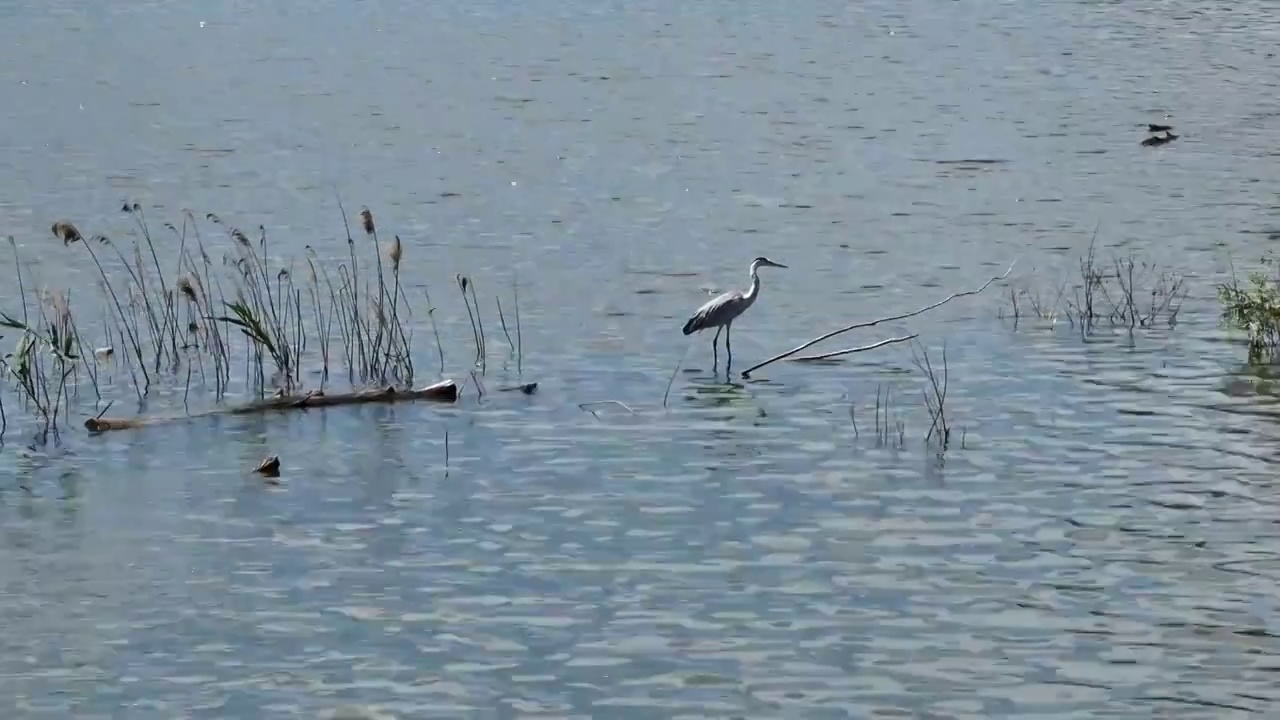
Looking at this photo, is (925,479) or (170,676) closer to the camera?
(170,676)

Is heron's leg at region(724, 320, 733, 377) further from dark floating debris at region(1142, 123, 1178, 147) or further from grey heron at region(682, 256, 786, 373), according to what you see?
dark floating debris at region(1142, 123, 1178, 147)

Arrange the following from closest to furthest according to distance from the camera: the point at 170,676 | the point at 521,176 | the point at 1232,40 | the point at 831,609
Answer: the point at 170,676 → the point at 831,609 → the point at 521,176 → the point at 1232,40

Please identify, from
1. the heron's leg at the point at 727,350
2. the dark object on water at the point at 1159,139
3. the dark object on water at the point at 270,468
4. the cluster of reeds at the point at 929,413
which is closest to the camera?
the dark object on water at the point at 270,468

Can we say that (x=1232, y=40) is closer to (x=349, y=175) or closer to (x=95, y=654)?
(x=349, y=175)

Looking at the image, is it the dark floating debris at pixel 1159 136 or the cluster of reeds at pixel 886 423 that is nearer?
the cluster of reeds at pixel 886 423

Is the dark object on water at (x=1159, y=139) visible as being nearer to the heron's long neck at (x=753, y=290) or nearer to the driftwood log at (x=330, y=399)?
the heron's long neck at (x=753, y=290)

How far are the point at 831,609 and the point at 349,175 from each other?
22216 millimetres

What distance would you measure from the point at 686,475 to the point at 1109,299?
24.6ft

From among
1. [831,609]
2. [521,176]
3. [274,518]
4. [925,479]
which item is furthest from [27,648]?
[521,176]

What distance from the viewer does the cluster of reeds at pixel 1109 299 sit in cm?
2161

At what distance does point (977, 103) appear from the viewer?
4412 centimetres

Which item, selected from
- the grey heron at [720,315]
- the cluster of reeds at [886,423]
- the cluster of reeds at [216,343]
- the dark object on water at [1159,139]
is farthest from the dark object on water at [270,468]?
the dark object on water at [1159,139]

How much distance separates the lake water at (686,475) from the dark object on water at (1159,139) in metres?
0.71

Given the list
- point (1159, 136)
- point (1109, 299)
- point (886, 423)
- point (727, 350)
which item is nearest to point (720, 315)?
point (727, 350)
